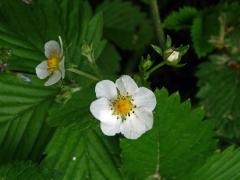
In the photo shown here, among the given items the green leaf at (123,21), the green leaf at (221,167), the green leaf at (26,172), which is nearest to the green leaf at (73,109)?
the green leaf at (26,172)

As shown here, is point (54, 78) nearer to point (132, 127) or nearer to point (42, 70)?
point (42, 70)

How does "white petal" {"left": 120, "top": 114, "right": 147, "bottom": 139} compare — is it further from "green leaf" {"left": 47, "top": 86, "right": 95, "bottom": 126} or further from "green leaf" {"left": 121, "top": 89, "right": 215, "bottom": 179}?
"green leaf" {"left": 47, "top": 86, "right": 95, "bottom": 126}

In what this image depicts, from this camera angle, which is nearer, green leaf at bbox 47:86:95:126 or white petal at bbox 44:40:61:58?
green leaf at bbox 47:86:95:126

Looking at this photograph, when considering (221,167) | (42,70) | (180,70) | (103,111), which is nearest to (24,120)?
(42,70)

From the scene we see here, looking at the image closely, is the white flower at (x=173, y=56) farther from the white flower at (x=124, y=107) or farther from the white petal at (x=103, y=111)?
the white petal at (x=103, y=111)

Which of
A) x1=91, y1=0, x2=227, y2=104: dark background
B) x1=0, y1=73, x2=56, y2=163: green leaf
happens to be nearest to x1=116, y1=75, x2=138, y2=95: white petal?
x1=0, y1=73, x2=56, y2=163: green leaf

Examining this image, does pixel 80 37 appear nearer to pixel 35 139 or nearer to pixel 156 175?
pixel 35 139
